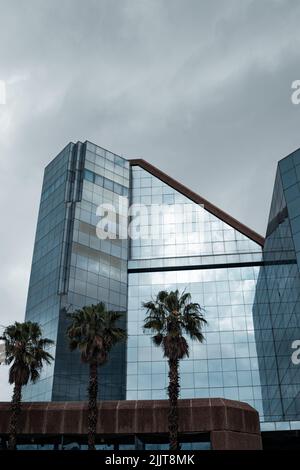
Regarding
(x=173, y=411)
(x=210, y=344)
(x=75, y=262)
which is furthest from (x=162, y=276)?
(x=173, y=411)

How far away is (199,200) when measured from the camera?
267ft

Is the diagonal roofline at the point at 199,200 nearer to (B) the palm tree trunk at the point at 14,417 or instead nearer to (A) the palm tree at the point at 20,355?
(A) the palm tree at the point at 20,355

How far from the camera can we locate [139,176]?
278 ft

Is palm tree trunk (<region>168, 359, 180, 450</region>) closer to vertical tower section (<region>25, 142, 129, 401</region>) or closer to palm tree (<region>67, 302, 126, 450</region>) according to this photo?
palm tree (<region>67, 302, 126, 450</region>)

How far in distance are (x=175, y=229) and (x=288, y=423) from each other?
37121 mm

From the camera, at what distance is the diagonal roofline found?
77.5 meters

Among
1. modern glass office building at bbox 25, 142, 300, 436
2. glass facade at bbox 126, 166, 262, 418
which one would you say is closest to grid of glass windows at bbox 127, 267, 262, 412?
glass facade at bbox 126, 166, 262, 418

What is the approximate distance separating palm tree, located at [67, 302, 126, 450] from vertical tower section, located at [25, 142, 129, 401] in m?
23.6

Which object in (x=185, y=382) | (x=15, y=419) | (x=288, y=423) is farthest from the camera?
(x=185, y=382)

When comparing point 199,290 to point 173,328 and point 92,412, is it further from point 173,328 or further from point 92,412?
point 92,412

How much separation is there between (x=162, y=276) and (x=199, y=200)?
1496cm
